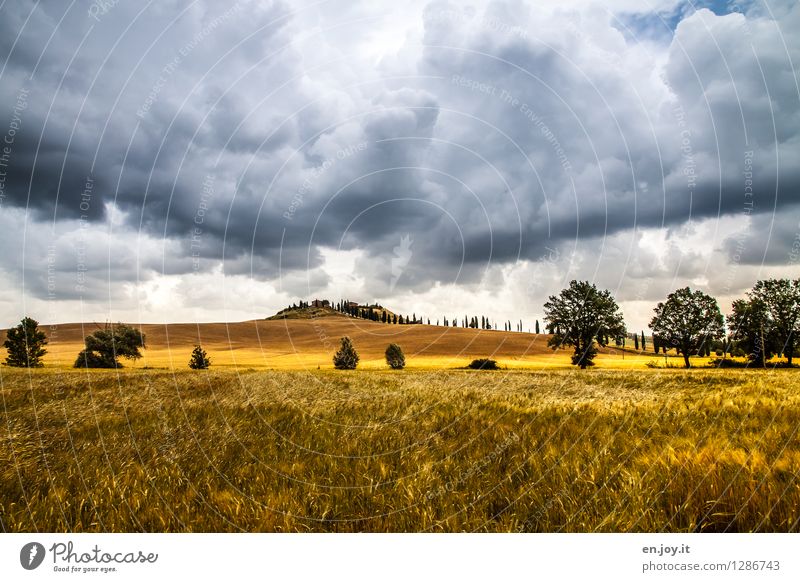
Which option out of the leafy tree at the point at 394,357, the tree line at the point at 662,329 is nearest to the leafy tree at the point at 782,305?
the tree line at the point at 662,329

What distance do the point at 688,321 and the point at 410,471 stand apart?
270ft

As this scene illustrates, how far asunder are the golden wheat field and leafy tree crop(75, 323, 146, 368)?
2792 inches

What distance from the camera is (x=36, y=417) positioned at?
6.50 meters

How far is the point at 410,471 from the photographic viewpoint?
4.41m

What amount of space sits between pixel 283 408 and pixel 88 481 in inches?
149

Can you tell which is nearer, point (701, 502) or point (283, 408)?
point (701, 502)
